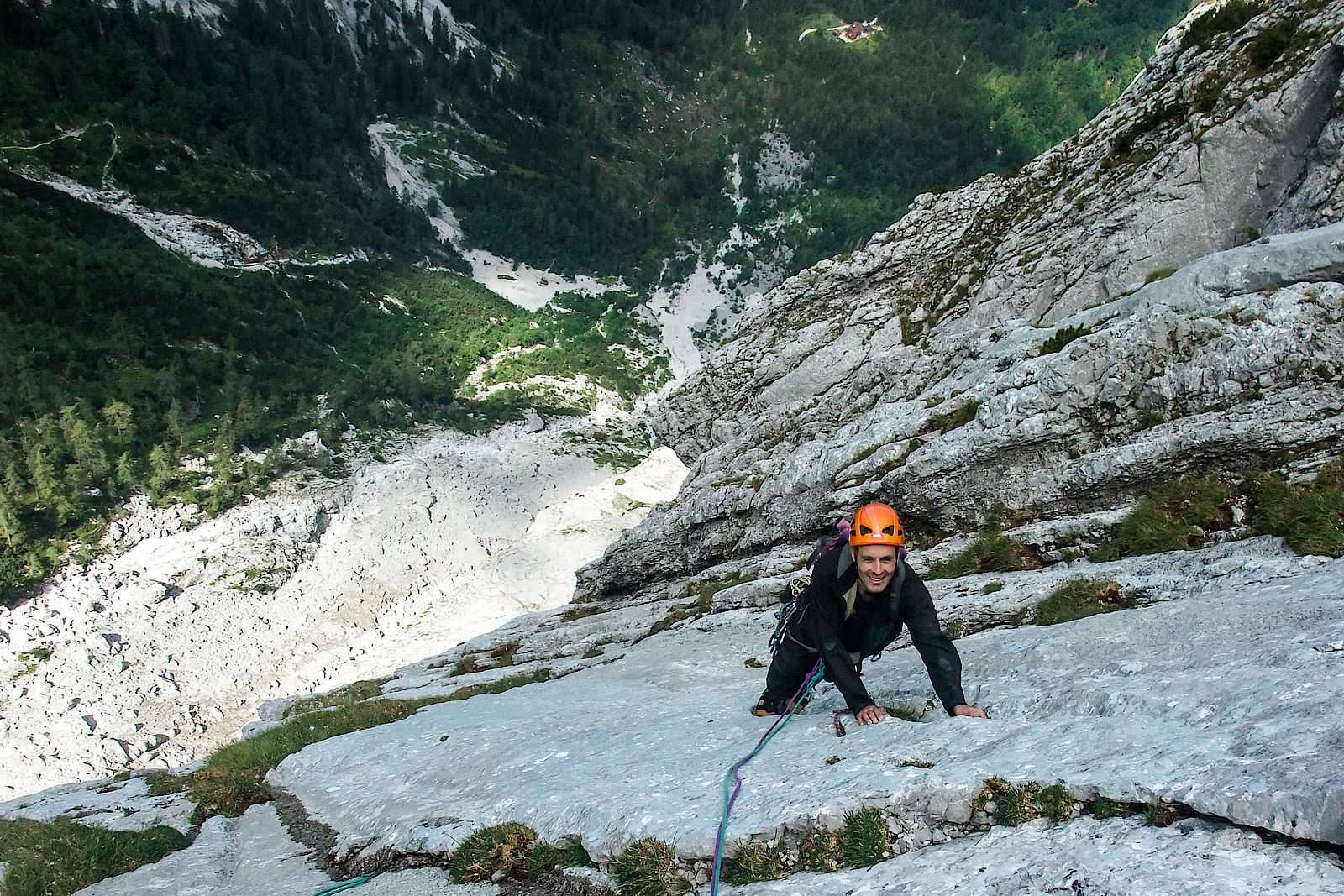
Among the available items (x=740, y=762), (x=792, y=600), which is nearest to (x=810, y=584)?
(x=792, y=600)

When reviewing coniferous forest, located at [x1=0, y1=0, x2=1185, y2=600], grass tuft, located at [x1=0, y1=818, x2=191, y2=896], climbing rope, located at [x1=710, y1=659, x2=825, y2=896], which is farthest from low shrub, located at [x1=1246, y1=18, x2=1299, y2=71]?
coniferous forest, located at [x1=0, y1=0, x2=1185, y2=600]

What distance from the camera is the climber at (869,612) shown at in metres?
5.89

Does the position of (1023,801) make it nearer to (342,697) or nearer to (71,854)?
(71,854)

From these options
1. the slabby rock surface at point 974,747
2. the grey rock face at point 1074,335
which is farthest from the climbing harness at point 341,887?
the grey rock face at point 1074,335

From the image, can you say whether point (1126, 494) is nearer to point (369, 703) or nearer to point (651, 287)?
point (369, 703)

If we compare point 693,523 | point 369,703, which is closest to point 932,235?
point 693,523

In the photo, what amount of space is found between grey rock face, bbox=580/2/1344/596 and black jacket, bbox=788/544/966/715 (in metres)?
8.32

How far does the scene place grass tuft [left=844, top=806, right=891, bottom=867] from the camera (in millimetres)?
4453

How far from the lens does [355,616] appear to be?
138 feet

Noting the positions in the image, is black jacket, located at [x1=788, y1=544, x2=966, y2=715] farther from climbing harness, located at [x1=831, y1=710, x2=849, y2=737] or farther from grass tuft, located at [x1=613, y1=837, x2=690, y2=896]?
grass tuft, located at [x1=613, y1=837, x2=690, y2=896]

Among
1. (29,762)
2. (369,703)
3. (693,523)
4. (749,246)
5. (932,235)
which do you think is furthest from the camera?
(749,246)

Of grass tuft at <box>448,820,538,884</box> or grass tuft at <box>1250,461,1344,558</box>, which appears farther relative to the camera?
grass tuft at <box>1250,461,1344,558</box>

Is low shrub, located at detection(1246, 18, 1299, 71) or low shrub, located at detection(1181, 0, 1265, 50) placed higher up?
low shrub, located at detection(1181, 0, 1265, 50)

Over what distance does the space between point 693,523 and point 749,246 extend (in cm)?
11035
